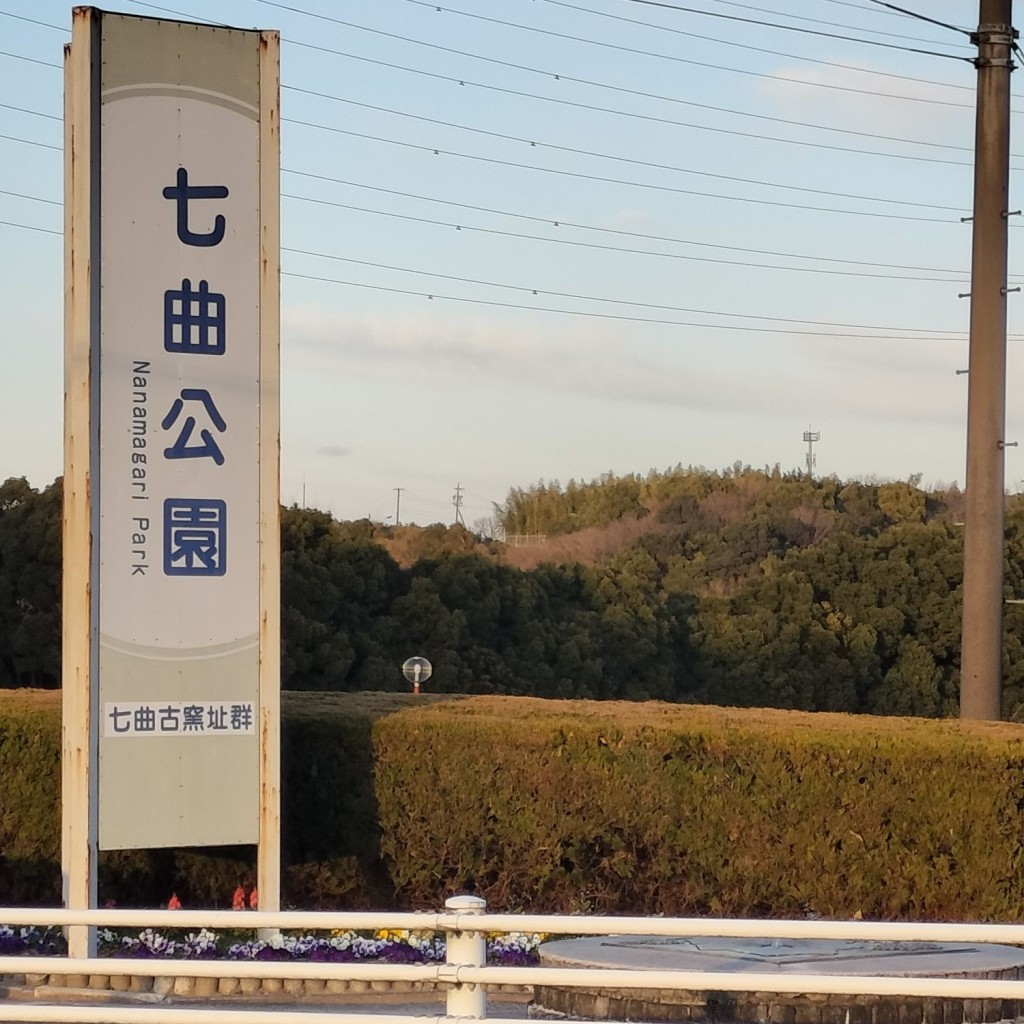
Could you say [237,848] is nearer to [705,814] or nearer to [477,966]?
[705,814]

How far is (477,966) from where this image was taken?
195 inches

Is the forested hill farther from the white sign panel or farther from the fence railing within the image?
the fence railing

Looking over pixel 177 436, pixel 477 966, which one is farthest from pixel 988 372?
pixel 477 966

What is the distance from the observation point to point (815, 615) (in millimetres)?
45250

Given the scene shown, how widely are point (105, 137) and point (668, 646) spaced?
117 ft

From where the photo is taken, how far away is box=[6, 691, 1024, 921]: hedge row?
8.51m

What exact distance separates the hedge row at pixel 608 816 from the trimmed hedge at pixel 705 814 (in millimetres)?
10

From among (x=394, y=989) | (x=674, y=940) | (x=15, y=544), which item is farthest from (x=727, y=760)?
(x=15, y=544)

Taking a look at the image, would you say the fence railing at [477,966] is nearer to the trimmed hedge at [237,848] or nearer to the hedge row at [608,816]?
the hedge row at [608,816]

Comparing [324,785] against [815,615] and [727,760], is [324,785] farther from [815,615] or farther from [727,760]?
[815,615]

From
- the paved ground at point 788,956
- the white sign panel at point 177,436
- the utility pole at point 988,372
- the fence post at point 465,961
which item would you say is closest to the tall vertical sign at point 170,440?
the white sign panel at point 177,436

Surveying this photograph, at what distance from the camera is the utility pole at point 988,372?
39.4 ft

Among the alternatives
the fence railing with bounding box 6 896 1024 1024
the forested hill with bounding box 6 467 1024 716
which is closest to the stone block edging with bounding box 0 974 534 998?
the fence railing with bounding box 6 896 1024 1024

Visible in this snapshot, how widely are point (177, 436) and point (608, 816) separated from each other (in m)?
3.03
